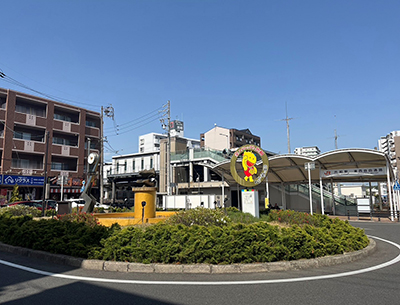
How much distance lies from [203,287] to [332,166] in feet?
80.2

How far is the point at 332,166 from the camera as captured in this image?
88.1 ft

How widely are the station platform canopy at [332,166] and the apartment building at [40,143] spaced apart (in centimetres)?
2349

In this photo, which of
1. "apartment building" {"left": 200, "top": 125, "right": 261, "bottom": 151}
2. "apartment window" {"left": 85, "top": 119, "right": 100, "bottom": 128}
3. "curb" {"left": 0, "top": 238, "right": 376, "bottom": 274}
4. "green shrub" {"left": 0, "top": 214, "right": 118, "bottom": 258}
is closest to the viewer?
"curb" {"left": 0, "top": 238, "right": 376, "bottom": 274}

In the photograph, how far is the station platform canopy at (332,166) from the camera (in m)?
22.5

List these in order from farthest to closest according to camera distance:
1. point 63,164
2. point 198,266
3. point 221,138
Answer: point 221,138, point 63,164, point 198,266

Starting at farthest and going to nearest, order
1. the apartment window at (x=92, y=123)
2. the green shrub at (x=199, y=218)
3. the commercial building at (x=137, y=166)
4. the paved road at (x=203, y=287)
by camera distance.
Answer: the commercial building at (x=137, y=166) < the apartment window at (x=92, y=123) < the green shrub at (x=199, y=218) < the paved road at (x=203, y=287)

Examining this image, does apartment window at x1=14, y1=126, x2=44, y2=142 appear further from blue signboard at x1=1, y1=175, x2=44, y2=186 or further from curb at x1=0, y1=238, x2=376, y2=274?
curb at x1=0, y1=238, x2=376, y2=274

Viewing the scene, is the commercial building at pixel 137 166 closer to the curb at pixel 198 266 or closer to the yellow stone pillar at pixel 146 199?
the yellow stone pillar at pixel 146 199

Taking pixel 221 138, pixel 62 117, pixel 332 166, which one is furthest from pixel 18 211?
pixel 221 138

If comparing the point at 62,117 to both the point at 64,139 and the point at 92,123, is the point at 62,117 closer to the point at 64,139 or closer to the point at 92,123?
the point at 64,139

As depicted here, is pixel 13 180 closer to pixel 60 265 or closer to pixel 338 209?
pixel 60 265

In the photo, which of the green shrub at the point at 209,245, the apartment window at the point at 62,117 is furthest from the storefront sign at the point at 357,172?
the apartment window at the point at 62,117

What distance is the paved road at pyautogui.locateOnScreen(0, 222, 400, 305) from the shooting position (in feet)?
15.6

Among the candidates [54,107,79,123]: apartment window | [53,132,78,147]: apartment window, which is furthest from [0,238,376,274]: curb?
[54,107,79,123]: apartment window
